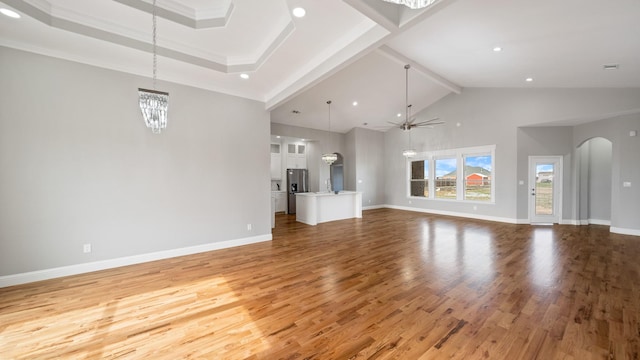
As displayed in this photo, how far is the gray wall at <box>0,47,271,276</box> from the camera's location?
3.06 m

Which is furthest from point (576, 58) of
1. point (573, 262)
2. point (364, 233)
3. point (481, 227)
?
point (364, 233)

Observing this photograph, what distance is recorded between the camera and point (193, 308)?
2.53 m

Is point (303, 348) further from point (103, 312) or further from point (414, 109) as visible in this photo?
point (414, 109)

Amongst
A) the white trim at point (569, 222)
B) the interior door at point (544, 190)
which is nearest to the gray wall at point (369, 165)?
the interior door at point (544, 190)

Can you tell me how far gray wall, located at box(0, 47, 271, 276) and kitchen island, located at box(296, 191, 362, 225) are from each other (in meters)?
2.55

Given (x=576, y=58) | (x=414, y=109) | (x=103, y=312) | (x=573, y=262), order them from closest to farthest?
(x=103, y=312) → (x=573, y=262) → (x=576, y=58) → (x=414, y=109)

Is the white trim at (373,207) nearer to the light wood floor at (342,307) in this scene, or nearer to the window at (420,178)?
the window at (420,178)

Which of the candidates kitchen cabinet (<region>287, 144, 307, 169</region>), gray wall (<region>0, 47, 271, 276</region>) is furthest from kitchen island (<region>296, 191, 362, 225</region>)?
gray wall (<region>0, 47, 271, 276</region>)

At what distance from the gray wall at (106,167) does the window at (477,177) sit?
23.5 feet

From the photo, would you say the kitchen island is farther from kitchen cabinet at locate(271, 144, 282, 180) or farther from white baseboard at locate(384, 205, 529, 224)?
white baseboard at locate(384, 205, 529, 224)

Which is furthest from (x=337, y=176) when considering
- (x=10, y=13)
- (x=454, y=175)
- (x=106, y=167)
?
(x=10, y=13)

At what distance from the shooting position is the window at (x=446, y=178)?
8242mm

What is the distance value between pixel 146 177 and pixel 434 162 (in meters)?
8.76

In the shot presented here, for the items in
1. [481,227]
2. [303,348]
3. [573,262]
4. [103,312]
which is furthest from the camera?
[481,227]
